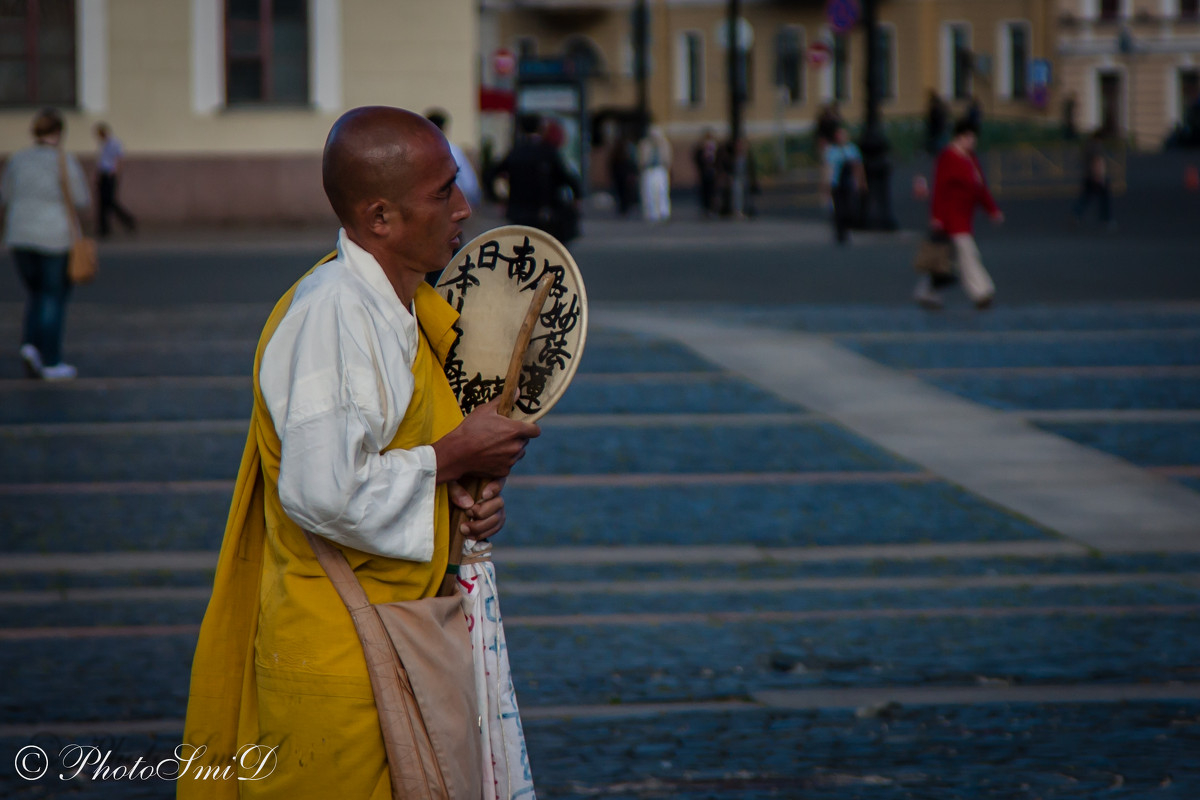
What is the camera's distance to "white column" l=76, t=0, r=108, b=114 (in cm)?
2942

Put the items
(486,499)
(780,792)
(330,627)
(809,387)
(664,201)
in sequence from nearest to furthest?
1. (330,627)
2. (486,499)
3. (780,792)
4. (809,387)
5. (664,201)

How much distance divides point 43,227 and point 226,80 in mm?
19301

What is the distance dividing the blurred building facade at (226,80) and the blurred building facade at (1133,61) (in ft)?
136

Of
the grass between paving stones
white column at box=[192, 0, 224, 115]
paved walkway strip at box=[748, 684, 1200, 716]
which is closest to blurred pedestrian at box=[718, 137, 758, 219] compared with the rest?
white column at box=[192, 0, 224, 115]

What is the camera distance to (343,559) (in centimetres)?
249

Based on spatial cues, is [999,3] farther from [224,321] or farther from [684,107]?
[224,321]

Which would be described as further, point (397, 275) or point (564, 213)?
point (564, 213)

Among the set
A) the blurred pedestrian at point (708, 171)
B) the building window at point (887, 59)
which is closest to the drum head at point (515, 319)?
the blurred pedestrian at point (708, 171)

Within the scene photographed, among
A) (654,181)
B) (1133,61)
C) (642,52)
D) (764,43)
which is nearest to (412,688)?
(654,181)

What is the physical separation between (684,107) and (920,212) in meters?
30.2

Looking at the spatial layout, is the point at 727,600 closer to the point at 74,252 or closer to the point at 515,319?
the point at 515,319

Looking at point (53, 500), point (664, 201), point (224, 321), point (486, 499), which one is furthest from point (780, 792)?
point (664, 201)

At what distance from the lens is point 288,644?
2.50 m

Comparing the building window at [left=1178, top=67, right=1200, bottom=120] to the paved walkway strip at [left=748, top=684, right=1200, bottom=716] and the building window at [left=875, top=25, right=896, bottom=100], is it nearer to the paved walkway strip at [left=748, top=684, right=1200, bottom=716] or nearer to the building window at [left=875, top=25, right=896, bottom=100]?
the building window at [left=875, top=25, right=896, bottom=100]
